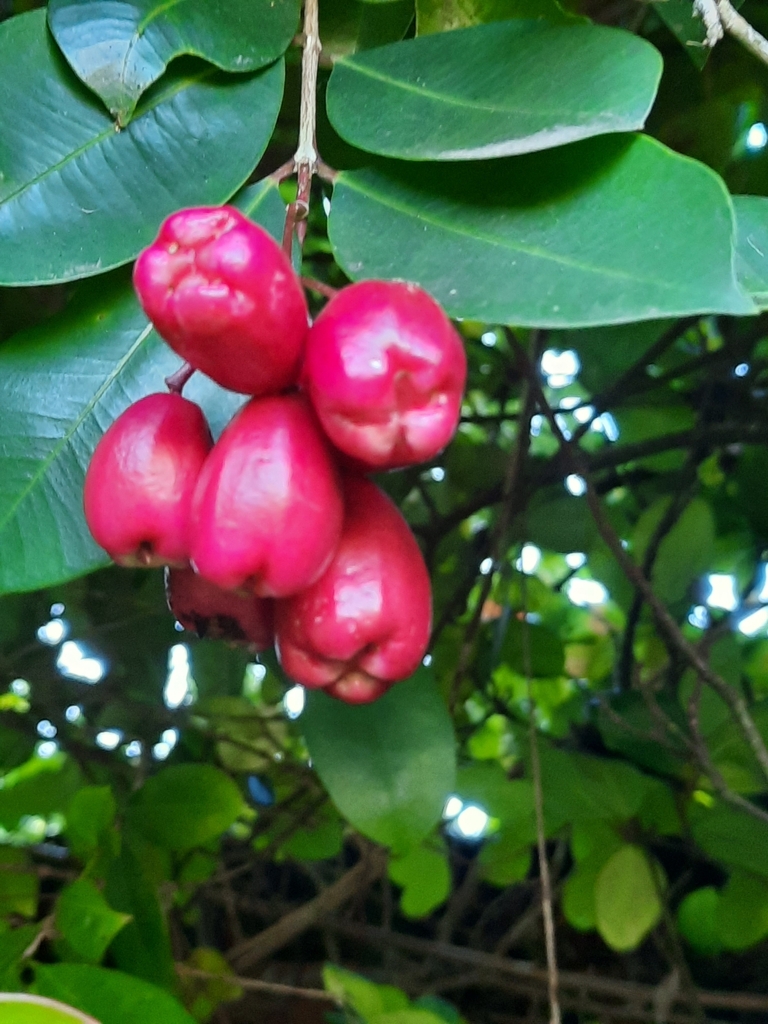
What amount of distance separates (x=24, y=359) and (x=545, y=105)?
1.12 feet

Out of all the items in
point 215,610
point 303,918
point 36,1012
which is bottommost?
point 303,918

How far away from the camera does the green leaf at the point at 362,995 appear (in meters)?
0.79

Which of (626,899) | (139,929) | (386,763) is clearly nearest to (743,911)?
(626,899)

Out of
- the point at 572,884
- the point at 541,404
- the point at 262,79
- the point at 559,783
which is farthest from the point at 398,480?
the point at 262,79

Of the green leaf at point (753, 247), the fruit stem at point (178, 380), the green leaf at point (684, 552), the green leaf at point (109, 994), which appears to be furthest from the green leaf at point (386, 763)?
the green leaf at point (684, 552)

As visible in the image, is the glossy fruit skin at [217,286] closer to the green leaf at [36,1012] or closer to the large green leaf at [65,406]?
the large green leaf at [65,406]

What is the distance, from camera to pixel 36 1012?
1.74ft

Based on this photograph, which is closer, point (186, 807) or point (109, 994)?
point (109, 994)

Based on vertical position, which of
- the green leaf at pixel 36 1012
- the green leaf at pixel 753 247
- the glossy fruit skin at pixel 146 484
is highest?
the glossy fruit skin at pixel 146 484

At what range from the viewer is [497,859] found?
44.3 inches

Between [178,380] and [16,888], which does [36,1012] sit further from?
[16,888]

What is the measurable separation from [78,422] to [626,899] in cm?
78

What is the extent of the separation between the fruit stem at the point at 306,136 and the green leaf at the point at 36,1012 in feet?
1.51

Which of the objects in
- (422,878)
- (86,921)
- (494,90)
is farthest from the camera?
(422,878)
